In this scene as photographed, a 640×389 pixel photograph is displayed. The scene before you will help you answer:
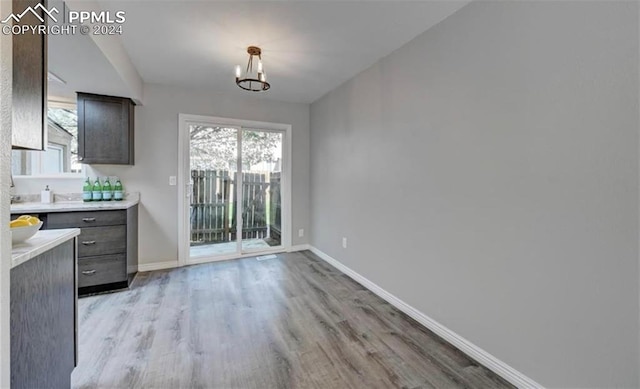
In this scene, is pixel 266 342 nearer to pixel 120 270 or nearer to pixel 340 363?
pixel 340 363

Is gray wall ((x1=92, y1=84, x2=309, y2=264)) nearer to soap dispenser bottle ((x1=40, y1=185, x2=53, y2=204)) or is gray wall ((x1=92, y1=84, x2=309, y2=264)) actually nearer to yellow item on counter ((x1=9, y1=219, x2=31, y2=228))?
soap dispenser bottle ((x1=40, y1=185, x2=53, y2=204))

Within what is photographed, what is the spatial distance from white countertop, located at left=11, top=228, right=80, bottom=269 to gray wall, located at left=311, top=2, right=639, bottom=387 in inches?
90.1

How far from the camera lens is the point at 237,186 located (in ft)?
13.1

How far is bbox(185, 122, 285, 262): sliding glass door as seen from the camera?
12.4 ft

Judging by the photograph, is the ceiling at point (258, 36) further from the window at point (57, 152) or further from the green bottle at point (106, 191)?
the green bottle at point (106, 191)

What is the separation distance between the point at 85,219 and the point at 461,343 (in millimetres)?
3496

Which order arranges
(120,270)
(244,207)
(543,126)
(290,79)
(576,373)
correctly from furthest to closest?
(244,207) < (290,79) < (120,270) < (543,126) < (576,373)

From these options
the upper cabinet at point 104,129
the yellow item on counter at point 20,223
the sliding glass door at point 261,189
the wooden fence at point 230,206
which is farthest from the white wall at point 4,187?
the sliding glass door at point 261,189

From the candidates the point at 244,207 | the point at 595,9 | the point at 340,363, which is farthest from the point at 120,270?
the point at 595,9

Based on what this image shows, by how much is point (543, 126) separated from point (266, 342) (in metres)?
2.22

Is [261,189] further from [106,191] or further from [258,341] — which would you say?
[258,341]

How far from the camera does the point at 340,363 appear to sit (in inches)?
68.9

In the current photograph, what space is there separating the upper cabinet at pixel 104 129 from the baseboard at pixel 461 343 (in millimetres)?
3181

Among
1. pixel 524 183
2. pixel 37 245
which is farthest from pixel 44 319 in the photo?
pixel 524 183
